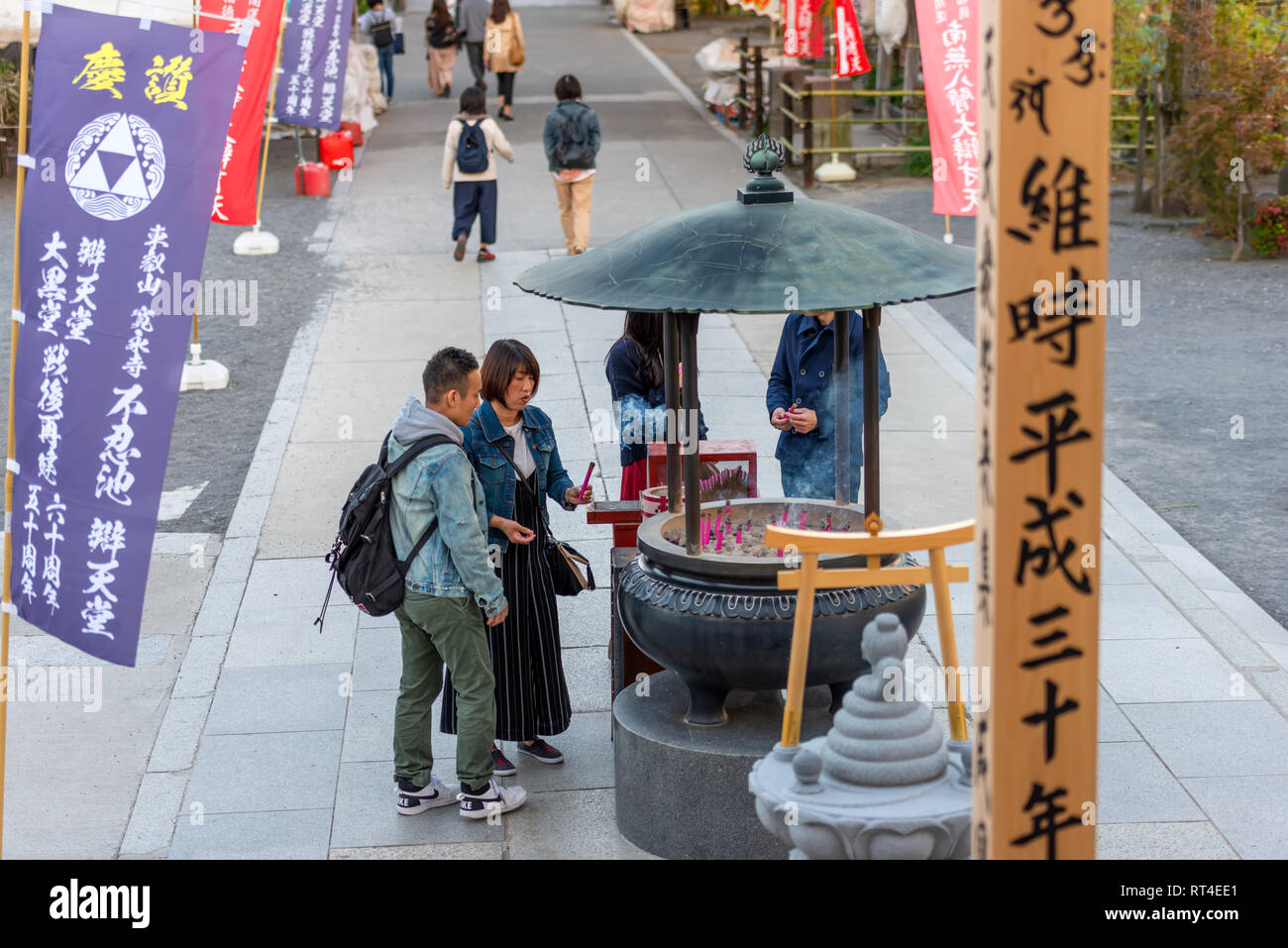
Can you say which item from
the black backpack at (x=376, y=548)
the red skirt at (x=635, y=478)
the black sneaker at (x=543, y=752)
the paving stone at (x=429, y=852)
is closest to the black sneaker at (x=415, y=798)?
the paving stone at (x=429, y=852)

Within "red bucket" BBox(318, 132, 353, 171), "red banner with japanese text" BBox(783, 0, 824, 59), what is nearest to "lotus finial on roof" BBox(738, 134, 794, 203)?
"red banner with japanese text" BBox(783, 0, 824, 59)

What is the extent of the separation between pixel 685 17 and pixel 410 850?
37.0 metres

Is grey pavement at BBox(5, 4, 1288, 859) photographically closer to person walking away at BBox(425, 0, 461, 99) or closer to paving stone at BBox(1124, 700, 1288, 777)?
paving stone at BBox(1124, 700, 1288, 777)

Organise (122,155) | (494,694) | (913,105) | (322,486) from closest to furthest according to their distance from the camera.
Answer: (122,155), (494,694), (322,486), (913,105)

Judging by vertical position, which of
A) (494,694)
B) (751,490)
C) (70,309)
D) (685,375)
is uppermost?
(70,309)

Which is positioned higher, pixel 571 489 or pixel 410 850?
pixel 571 489

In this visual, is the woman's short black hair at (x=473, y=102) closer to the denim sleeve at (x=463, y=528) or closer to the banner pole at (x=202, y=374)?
the banner pole at (x=202, y=374)

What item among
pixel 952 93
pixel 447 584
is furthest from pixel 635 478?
pixel 952 93

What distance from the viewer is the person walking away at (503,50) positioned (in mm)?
23938

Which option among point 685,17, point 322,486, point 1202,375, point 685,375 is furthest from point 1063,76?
point 685,17

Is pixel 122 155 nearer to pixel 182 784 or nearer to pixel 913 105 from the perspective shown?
pixel 182 784

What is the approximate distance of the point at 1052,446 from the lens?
2.81 meters

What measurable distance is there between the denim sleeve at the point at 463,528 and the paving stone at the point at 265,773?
3.99ft

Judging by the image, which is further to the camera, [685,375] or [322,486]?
[322,486]
